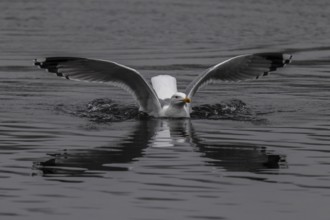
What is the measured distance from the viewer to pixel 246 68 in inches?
643

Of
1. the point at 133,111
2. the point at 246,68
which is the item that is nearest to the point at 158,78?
the point at 133,111

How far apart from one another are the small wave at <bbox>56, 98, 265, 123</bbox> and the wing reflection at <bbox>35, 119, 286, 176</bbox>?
1.32m

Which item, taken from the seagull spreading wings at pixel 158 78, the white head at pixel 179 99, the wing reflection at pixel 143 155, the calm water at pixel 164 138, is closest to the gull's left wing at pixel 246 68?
the seagull spreading wings at pixel 158 78

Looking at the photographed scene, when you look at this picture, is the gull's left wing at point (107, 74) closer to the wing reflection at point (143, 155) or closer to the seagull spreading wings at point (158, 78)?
the seagull spreading wings at point (158, 78)

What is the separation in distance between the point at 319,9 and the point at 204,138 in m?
17.3

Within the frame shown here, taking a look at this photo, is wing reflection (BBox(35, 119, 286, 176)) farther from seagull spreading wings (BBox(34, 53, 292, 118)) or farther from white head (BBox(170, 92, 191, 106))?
seagull spreading wings (BBox(34, 53, 292, 118))

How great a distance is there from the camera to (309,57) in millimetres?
21672

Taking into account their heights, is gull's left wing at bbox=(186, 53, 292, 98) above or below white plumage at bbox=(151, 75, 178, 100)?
above

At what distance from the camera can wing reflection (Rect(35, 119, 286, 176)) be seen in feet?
36.9

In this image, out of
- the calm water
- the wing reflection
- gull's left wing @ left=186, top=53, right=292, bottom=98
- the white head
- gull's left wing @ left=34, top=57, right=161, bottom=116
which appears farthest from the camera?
gull's left wing @ left=186, top=53, right=292, bottom=98

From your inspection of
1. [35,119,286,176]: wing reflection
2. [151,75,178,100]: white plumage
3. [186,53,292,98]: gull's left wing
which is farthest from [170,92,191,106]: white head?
[35,119,286,176]: wing reflection

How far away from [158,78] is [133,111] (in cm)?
91

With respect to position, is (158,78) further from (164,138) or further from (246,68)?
(164,138)

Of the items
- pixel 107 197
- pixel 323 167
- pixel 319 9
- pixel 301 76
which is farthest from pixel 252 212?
pixel 319 9
